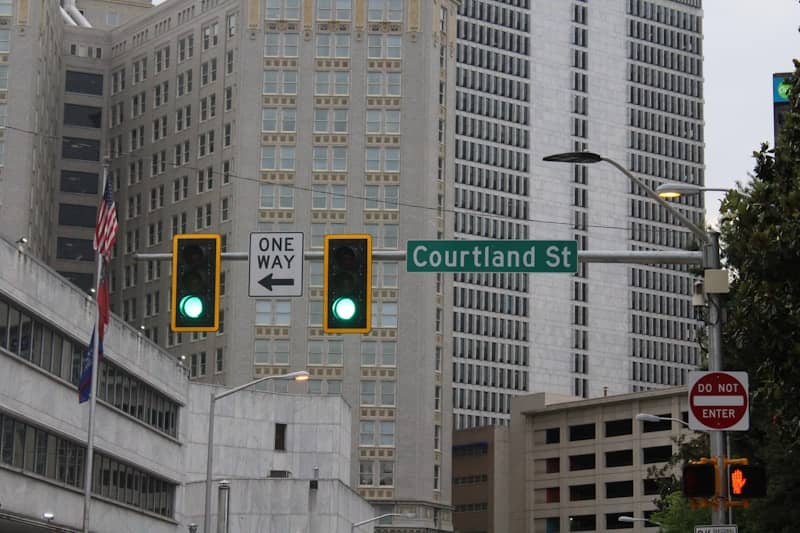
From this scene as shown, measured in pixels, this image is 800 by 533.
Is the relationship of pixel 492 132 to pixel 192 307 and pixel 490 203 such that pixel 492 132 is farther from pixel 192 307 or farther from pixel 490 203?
pixel 192 307

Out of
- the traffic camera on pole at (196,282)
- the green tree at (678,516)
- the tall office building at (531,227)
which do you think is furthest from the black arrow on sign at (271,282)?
the tall office building at (531,227)

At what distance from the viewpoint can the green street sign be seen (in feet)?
87.5

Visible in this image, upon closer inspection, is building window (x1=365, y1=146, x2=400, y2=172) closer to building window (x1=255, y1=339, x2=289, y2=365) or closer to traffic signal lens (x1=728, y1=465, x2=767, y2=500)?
building window (x1=255, y1=339, x2=289, y2=365)

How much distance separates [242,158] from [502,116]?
58904 millimetres

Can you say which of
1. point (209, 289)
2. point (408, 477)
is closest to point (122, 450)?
point (209, 289)

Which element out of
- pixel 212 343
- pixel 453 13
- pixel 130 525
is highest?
pixel 453 13

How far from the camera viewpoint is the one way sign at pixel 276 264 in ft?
87.9

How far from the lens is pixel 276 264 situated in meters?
27.0

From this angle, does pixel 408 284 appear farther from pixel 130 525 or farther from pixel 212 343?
pixel 130 525

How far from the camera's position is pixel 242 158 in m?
138

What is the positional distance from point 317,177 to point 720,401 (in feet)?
375

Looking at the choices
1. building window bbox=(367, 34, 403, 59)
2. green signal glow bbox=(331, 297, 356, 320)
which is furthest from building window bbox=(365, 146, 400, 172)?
green signal glow bbox=(331, 297, 356, 320)

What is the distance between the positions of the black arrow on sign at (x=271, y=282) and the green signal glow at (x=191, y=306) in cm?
178

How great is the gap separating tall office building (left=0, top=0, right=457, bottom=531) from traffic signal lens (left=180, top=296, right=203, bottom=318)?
106m
